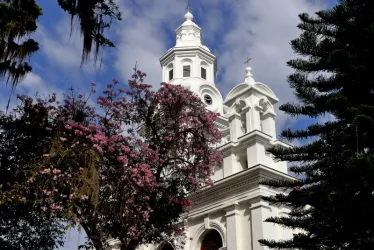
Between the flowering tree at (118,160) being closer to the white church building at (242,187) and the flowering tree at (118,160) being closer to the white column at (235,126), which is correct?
the white church building at (242,187)

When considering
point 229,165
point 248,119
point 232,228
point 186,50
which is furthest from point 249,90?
point 186,50

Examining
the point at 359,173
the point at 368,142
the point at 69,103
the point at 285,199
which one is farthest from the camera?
the point at 69,103

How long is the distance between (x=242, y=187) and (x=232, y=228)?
1525mm

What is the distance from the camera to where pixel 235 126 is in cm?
1966

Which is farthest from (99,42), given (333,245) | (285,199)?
(333,245)

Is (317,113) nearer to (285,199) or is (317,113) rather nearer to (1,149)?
(285,199)

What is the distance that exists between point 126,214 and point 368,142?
516 centimetres

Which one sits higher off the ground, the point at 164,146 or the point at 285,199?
the point at 164,146

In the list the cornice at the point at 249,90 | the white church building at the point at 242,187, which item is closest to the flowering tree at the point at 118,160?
the white church building at the point at 242,187

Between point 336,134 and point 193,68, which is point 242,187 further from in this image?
point 193,68

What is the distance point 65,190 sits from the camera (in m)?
10.1

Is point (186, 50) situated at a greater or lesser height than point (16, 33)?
greater

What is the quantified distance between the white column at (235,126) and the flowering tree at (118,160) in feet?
24.4

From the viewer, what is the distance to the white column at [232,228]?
17219 millimetres
